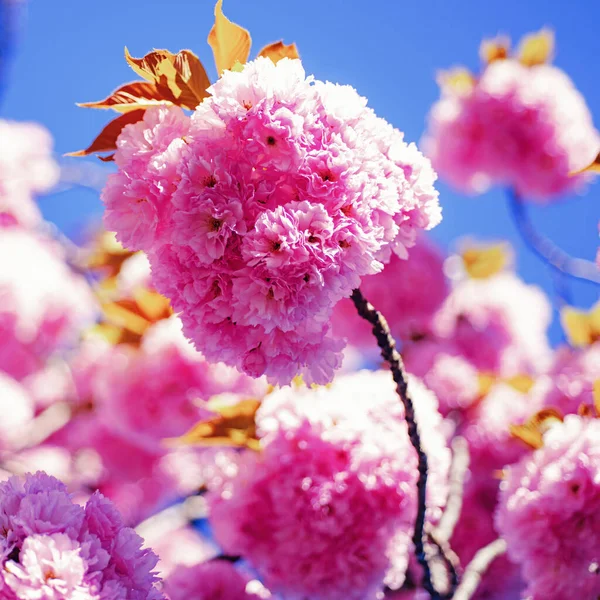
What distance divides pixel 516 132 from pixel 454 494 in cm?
166

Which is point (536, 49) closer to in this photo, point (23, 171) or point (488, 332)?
point (488, 332)

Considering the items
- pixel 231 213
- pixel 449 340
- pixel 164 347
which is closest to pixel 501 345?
pixel 449 340

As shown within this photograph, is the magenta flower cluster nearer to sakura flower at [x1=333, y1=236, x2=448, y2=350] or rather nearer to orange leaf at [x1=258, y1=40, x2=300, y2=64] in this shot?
orange leaf at [x1=258, y1=40, x2=300, y2=64]

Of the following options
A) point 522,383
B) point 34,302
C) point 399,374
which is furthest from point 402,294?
point 34,302

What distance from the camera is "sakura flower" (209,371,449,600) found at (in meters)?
1.31

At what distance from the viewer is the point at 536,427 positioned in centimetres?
141

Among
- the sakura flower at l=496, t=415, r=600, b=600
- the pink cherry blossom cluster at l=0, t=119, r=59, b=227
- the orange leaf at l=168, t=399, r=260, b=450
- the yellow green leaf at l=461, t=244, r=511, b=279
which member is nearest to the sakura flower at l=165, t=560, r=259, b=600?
the orange leaf at l=168, t=399, r=260, b=450

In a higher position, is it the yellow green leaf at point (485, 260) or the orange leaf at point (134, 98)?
the yellow green leaf at point (485, 260)

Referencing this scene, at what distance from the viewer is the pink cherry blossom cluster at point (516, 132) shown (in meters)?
2.59

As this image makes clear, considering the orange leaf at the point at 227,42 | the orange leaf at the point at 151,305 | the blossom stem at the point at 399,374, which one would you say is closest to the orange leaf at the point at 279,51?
the orange leaf at the point at 227,42

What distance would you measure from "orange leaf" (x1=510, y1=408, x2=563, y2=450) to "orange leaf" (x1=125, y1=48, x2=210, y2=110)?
90 cm

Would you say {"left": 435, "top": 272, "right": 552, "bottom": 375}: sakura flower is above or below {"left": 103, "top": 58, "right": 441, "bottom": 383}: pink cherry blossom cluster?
above

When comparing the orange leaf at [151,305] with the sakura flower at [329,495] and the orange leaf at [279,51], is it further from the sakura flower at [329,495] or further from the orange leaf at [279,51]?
the orange leaf at [279,51]

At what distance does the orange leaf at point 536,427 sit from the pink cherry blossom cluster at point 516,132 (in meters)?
1.52
